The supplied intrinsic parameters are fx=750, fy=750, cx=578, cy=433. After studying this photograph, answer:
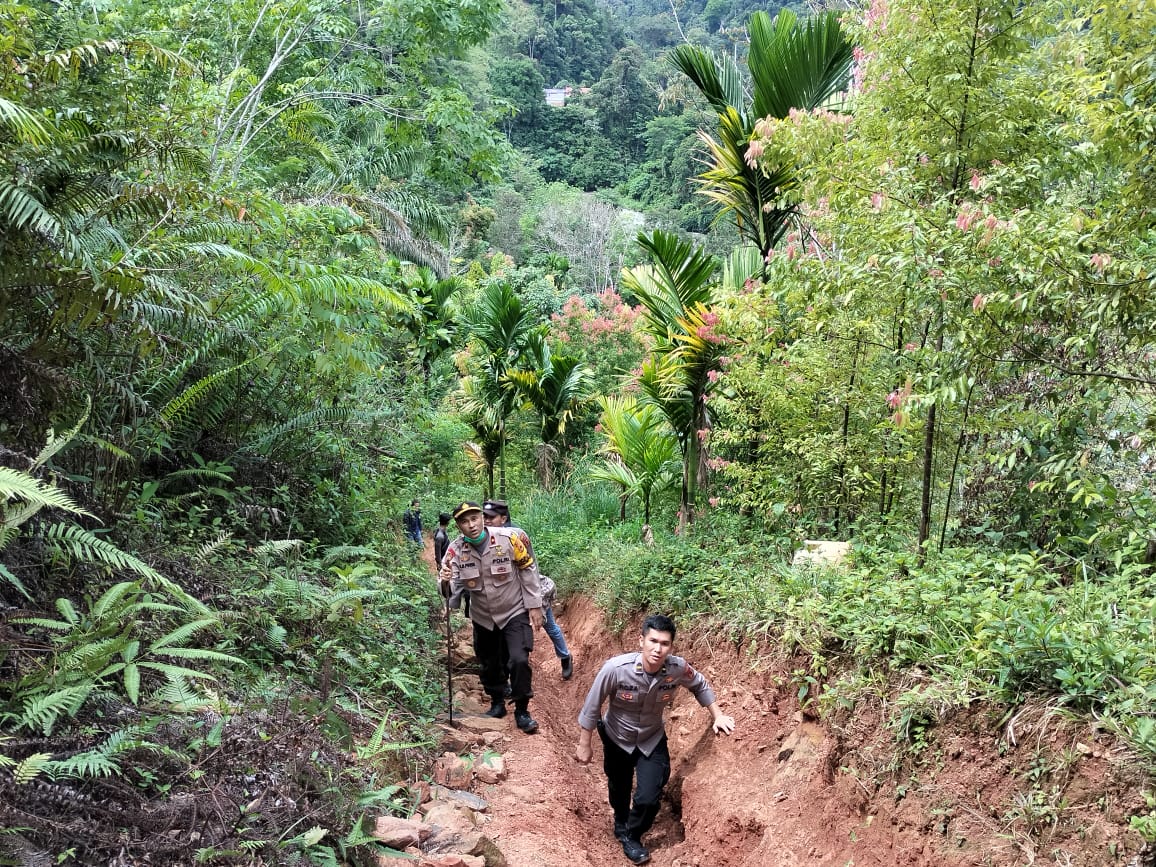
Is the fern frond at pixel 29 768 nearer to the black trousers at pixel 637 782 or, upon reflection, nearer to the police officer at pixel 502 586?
the black trousers at pixel 637 782

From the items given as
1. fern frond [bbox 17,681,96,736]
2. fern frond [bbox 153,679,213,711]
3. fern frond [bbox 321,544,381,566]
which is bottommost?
fern frond [bbox 153,679,213,711]

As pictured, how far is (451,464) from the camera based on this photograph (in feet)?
64.4

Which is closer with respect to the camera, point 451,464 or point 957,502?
point 957,502

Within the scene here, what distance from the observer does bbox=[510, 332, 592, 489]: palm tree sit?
45.8ft

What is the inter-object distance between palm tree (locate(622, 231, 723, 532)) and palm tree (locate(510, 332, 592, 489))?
514 centimetres

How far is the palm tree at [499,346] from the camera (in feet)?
46.5

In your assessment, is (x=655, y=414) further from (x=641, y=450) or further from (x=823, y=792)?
(x=823, y=792)

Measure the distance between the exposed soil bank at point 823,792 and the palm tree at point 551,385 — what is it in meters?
7.92

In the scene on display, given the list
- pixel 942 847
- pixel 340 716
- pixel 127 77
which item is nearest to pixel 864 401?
pixel 942 847

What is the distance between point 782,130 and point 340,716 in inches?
193

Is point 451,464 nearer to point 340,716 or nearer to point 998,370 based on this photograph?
point 340,716

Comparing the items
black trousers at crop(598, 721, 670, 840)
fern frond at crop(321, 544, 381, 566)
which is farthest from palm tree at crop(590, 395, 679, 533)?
black trousers at crop(598, 721, 670, 840)

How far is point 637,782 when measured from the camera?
4.91 m

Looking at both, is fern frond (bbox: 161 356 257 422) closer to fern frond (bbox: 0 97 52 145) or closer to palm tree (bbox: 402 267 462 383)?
fern frond (bbox: 0 97 52 145)
